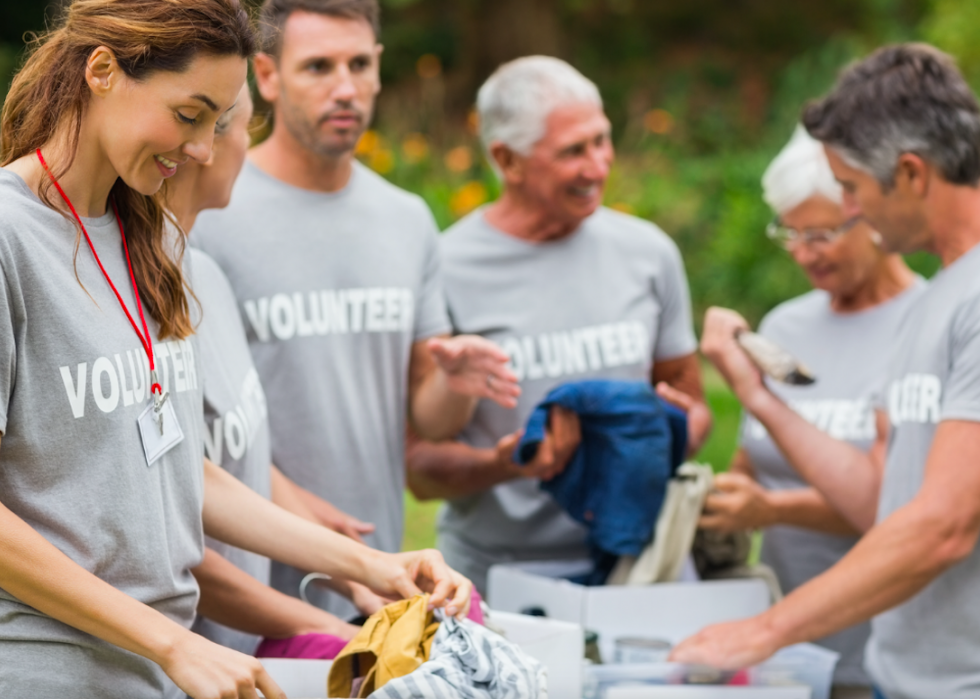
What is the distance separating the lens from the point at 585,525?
9.35ft

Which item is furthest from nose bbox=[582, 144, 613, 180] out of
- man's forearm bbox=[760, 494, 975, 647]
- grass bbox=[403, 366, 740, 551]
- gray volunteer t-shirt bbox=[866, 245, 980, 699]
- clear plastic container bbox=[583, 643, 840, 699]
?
grass bbox=[403, 366, 740, 551]

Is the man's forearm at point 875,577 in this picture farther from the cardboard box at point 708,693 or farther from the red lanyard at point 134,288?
the red lanyard at point 134,288

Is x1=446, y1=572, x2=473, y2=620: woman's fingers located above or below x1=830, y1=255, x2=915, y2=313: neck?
below

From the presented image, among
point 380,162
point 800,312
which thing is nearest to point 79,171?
point 800,312

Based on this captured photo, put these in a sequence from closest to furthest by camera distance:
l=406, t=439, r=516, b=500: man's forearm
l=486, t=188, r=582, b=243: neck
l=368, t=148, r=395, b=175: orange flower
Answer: l=406, t=439, r=516, b=500: man's forearm, l=486, t=188, r=582, b=243: neck, l=368, t=148, r=395, b=175: orange flower

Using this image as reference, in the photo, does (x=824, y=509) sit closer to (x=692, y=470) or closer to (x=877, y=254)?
(x=692, y=470)

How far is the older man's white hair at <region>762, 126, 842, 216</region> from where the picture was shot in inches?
122

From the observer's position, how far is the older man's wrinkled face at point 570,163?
3.14m

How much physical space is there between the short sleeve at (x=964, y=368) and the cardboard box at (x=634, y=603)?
732mm

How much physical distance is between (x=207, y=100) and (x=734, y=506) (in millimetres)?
1784

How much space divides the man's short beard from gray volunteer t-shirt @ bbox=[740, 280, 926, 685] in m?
1.47

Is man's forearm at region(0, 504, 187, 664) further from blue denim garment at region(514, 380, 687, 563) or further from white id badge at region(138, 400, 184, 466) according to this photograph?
blue denim garment at region(514, 380, 687, 563)

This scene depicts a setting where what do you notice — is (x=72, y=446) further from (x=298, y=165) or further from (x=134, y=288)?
(x=298, y=165)

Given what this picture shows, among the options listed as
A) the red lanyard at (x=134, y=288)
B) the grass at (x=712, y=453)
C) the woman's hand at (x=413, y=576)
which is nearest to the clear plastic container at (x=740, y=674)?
the woman's hand at (x=413, y=576)
